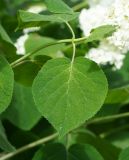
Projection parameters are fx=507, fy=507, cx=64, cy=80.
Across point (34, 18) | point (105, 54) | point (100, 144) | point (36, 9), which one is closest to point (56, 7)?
point (34, 18)

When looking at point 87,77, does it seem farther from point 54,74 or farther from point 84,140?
point 84,140

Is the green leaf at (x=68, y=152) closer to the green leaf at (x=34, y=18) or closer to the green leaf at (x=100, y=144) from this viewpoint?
the green leaf at (x=100, y=144)

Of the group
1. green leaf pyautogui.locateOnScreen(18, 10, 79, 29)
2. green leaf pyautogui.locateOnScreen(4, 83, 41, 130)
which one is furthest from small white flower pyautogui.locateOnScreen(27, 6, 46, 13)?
green leaf pyautogui.locateOnScreen(18, 10, 79, 29)

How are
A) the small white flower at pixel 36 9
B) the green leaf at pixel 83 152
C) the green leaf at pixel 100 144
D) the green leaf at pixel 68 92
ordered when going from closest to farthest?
the green leaf at pixel 68 92 → the green leaf at pixel 83 152 → the green leaf at pixel 100 144 → the small white flower at pixel 36 9

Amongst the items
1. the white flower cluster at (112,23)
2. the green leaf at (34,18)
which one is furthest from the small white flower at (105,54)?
the green leaf at (34,18)

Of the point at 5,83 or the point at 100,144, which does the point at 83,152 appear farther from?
the point at 5,83

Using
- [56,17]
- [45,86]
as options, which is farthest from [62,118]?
[56,17]
